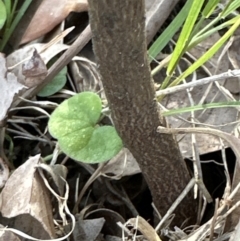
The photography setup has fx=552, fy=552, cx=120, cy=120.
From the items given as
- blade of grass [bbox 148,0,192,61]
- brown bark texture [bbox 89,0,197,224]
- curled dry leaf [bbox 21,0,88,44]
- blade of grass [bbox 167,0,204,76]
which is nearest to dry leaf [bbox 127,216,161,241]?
brown bark texture [bbox 89,0,197,224]

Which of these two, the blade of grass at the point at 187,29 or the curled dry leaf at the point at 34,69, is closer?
the blade of grass at the point at 187,29

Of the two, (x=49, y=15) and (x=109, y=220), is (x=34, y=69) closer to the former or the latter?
(x=49, y=15)

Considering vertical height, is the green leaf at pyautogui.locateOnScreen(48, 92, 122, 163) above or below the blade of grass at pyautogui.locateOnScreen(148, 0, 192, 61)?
below

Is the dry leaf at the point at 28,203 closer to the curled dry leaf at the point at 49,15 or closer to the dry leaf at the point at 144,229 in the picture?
the dry leaf at the point at 144,229

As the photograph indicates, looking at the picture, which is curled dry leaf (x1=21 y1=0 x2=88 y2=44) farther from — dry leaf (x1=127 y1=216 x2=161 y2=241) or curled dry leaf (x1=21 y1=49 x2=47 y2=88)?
dry leaf (x1=127 y1=216 x2=161 y2=241)

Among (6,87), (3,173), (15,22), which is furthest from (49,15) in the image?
(3,173)

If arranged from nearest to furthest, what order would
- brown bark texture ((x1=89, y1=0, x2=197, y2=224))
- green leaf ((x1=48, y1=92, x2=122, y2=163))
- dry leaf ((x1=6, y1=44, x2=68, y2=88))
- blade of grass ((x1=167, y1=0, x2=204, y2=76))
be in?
brown bark texture ((x1=89, y1=0, x2=197, y2=224))
blade of grass ((x1=167, y1=0, x2=204, y2=76))
green leaf ((x1=48, y1=92, x2=122, y2=163))
dry leaf ((x1=6, y1=44, x2=68, y2=88))

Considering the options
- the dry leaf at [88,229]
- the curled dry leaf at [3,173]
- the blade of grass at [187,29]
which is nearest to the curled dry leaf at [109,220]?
the dry leaf at [88,229]
